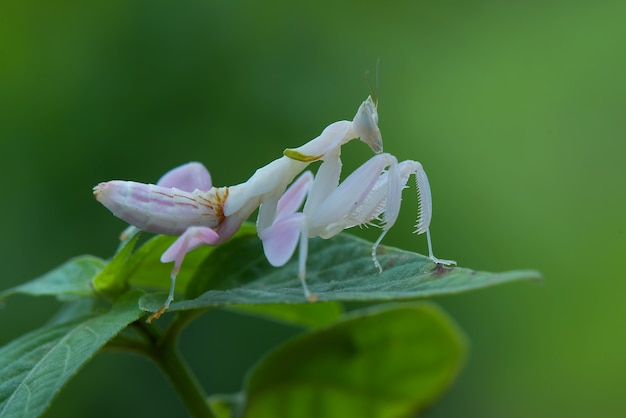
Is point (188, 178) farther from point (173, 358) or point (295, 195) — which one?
point (173, 358)

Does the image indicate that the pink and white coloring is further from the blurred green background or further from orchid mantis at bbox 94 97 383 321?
the blurred green background

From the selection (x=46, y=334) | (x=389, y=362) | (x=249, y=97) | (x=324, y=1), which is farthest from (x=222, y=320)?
(x=324, y=1)

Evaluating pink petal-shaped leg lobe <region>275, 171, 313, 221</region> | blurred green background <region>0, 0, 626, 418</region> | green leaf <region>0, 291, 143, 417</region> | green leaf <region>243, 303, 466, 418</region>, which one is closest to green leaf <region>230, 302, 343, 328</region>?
green leaf <region>243, 303, 466, 418</region>

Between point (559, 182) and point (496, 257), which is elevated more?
point (559, 182)

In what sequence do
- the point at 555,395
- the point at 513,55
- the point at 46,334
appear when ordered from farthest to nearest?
the point at 513,55, the point at 555,395, the point at 46,334

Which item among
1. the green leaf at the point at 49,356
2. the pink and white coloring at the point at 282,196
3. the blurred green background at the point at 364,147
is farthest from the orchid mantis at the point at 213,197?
the blurred green background at the point at 364,147

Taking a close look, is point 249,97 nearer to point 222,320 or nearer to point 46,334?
point 222,320
